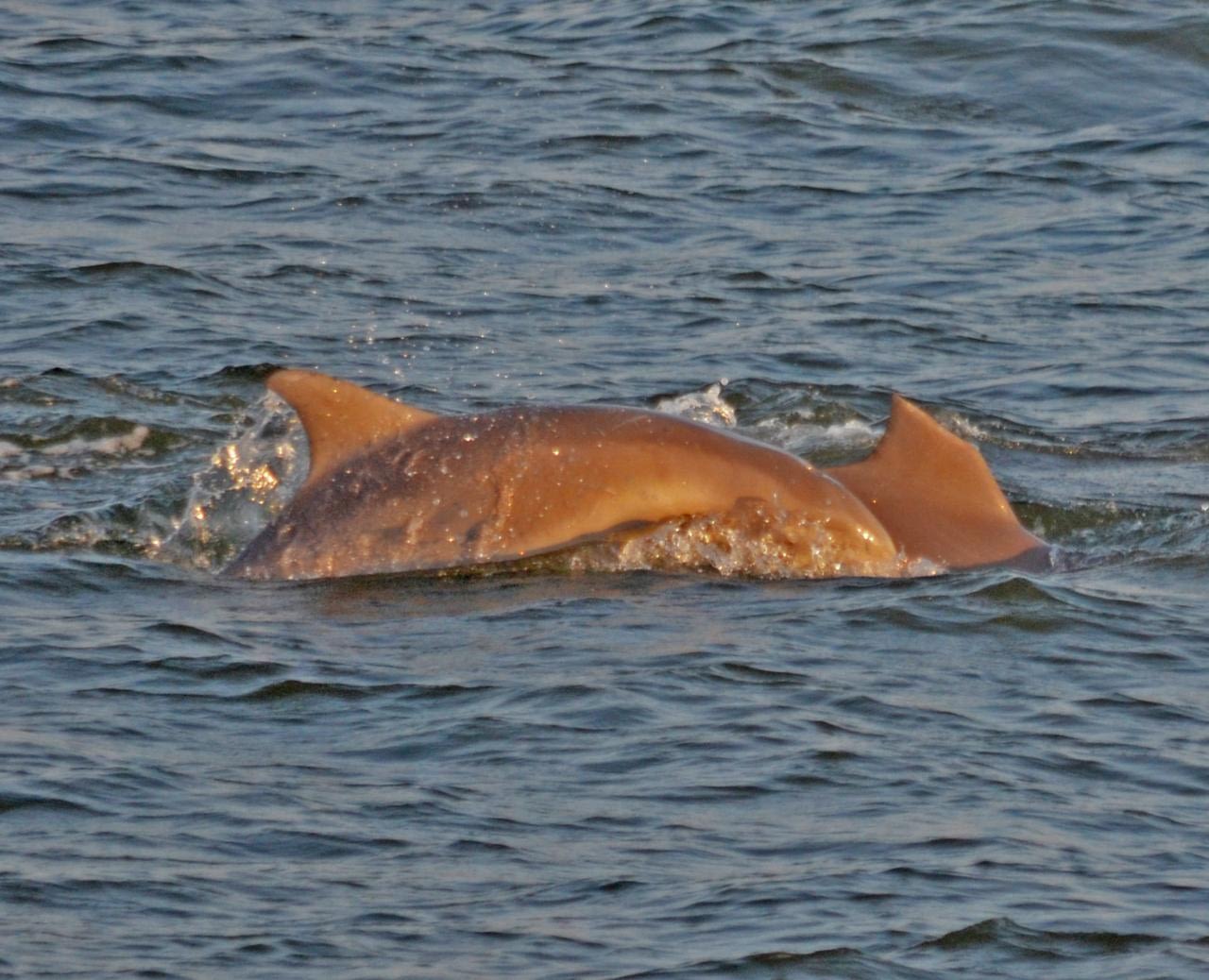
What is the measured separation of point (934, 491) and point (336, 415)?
2342mm

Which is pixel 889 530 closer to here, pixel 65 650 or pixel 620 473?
pixel 620 473

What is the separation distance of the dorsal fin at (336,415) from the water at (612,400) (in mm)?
474

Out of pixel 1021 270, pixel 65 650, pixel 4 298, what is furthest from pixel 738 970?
pixel 1021 270

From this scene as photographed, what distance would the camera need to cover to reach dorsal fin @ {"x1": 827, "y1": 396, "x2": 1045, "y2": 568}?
368 inches

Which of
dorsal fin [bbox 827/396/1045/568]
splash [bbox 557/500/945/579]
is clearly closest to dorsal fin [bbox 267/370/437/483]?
splash [bbox 557/500/945/579]

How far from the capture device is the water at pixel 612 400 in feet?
20.3

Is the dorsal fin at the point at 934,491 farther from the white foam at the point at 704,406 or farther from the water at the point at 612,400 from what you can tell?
the white foam at the point at 704,406

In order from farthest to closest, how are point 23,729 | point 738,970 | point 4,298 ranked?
1. point 4,298
2. point 23,729
3. point 738,970

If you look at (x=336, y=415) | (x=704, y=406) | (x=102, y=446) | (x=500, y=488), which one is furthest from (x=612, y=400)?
(x=336, y=415)

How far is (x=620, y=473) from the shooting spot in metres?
8.80

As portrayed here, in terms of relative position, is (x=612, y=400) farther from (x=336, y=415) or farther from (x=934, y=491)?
(x=336, y=415)

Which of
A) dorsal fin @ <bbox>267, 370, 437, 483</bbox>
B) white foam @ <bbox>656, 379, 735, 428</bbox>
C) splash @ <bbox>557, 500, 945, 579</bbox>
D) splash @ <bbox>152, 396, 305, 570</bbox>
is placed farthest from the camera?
white foam @ <bbox>656, 379, 735, 428</bbox>

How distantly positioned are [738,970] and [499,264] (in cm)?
988

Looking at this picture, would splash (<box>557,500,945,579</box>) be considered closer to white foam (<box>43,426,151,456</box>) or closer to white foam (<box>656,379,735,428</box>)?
white foam (<box>656,379,735,428</box>)
